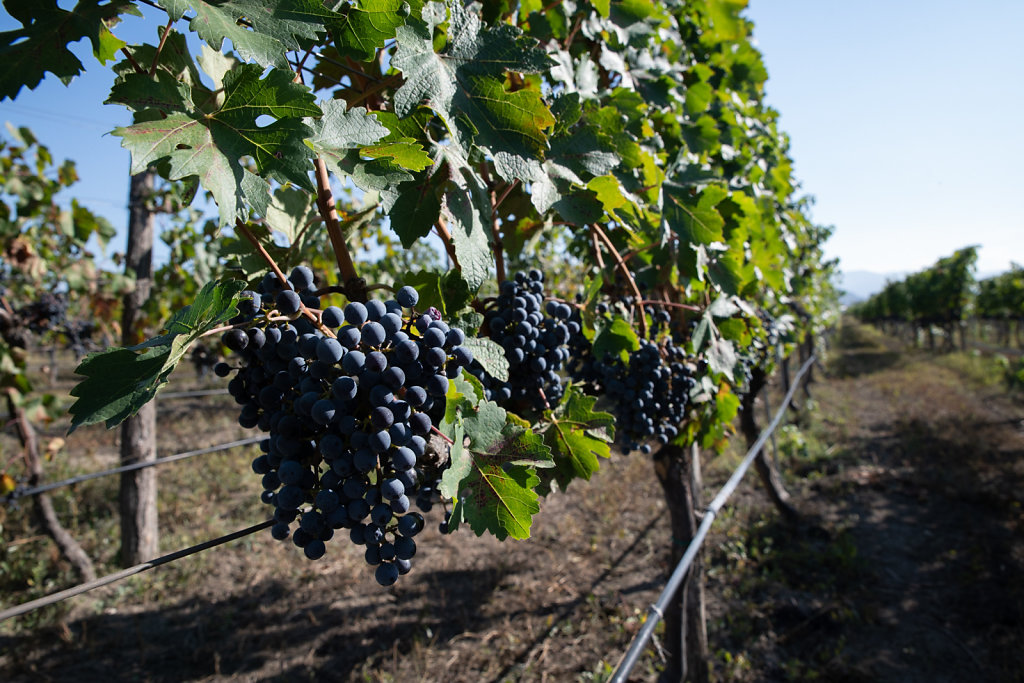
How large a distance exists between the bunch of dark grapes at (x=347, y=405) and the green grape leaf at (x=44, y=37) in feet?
1.55

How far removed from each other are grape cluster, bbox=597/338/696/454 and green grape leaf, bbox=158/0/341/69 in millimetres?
1262

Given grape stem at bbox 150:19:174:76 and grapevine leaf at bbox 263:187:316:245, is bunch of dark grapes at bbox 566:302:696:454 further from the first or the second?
grape stem at bbox 150:19:174:76

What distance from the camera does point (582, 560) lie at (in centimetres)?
522

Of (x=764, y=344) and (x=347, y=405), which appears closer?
(x=347, y=405)

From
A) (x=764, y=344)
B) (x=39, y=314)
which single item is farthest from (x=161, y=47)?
(x=39, y=314)

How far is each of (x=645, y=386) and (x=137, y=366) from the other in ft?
4.74

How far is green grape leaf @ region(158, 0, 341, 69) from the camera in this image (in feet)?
2.53

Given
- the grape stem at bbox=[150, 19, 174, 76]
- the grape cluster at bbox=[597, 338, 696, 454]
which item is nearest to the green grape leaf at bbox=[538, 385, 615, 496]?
the grape cluster at bbox=[597, 338, 696, 454]

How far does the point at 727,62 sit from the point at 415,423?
3174 mm

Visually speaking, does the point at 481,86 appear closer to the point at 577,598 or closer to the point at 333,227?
the point at 333,227

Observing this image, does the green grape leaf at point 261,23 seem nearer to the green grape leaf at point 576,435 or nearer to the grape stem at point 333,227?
the grape stem at point 333,227

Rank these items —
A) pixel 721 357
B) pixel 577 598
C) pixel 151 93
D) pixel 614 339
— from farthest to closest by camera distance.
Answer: pixel 577 598, pixel 721 357, pixel 614 339, pixel 151 93

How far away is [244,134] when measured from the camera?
2.78ft

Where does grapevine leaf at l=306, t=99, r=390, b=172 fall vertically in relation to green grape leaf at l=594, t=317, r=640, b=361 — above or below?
above
